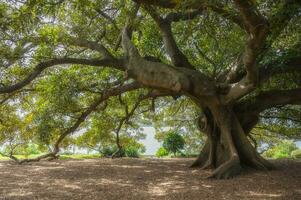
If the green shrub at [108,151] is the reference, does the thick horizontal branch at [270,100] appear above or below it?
above

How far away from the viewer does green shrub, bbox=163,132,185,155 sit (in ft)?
67.3

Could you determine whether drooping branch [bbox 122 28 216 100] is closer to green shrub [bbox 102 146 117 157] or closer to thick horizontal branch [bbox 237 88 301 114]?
thick horizontal branch [bbox 237 88 301 114]

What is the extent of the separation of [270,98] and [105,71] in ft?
16.9

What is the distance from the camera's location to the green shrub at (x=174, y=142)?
20.5 m

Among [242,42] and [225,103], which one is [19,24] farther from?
[242,42]

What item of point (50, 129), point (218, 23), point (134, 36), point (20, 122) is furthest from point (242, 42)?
point (20, 122)

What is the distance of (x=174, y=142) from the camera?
20.6 metres

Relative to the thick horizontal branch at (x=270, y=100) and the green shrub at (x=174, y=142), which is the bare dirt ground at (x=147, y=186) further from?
the green shrub at (x=174, y=142)

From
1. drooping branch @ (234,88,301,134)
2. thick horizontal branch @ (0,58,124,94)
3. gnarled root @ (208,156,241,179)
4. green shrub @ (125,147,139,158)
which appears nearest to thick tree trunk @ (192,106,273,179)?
gnarled root @ (208,156,241,179)

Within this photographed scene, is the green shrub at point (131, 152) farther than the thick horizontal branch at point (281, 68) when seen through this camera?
Yes

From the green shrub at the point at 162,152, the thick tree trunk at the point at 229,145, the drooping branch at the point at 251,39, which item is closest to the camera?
the drooping branch at the point at 251,39

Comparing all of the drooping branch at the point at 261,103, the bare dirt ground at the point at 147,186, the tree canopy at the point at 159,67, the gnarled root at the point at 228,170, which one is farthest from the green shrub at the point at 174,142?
the gnarled root at the point at 228,170

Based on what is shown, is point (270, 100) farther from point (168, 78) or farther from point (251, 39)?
point (251, 39)

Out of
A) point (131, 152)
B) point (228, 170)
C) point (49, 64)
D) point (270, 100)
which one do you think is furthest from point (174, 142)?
point (49, 64)
